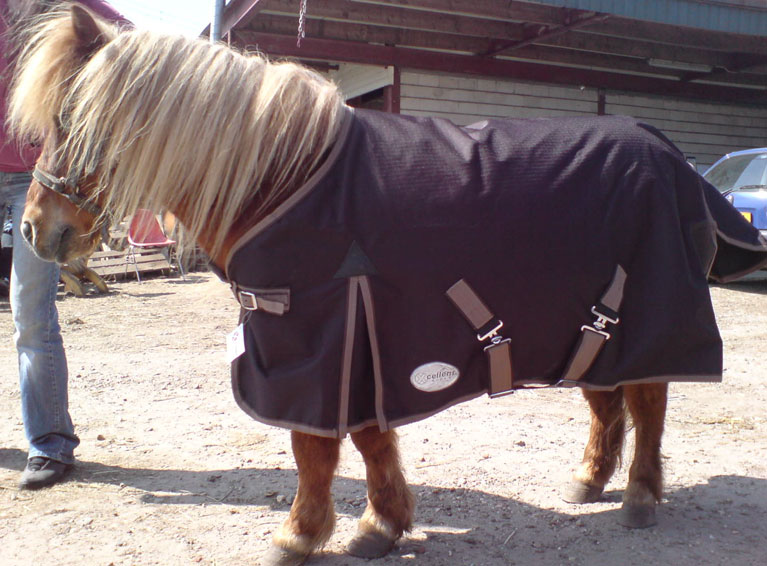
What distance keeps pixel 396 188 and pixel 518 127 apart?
56 cm

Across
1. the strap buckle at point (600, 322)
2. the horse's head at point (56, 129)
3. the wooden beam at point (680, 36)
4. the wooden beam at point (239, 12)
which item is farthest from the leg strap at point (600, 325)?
the wooden beam at point (680, 36)

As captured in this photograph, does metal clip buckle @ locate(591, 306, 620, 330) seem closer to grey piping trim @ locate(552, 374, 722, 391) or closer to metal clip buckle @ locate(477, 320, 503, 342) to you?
grey piping trim @ locate(552, 374, 722, 391)

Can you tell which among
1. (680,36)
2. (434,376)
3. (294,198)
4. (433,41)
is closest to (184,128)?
(294,198)

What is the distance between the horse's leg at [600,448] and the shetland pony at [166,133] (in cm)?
107

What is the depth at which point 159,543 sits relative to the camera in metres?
2.28

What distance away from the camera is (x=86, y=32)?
1.92 meters

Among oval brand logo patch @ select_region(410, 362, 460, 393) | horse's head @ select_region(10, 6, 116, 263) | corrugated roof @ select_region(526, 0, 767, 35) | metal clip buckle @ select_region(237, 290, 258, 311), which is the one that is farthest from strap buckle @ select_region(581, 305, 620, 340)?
corrugated roof @ select_region(526, 0, 767, 35)

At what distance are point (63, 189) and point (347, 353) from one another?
3.22 feet

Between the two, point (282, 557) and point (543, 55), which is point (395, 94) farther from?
point (282, 557)

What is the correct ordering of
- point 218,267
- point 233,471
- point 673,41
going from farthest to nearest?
point 673,41 < point 233,471 < point 218,267

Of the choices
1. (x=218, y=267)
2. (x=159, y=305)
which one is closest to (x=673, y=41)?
(x=159, y=305)

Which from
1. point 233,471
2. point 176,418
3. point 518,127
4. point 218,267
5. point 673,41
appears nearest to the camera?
point 218,267

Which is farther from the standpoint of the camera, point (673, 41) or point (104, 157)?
point (673, 41)

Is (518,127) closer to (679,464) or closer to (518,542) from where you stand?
(518,542)
